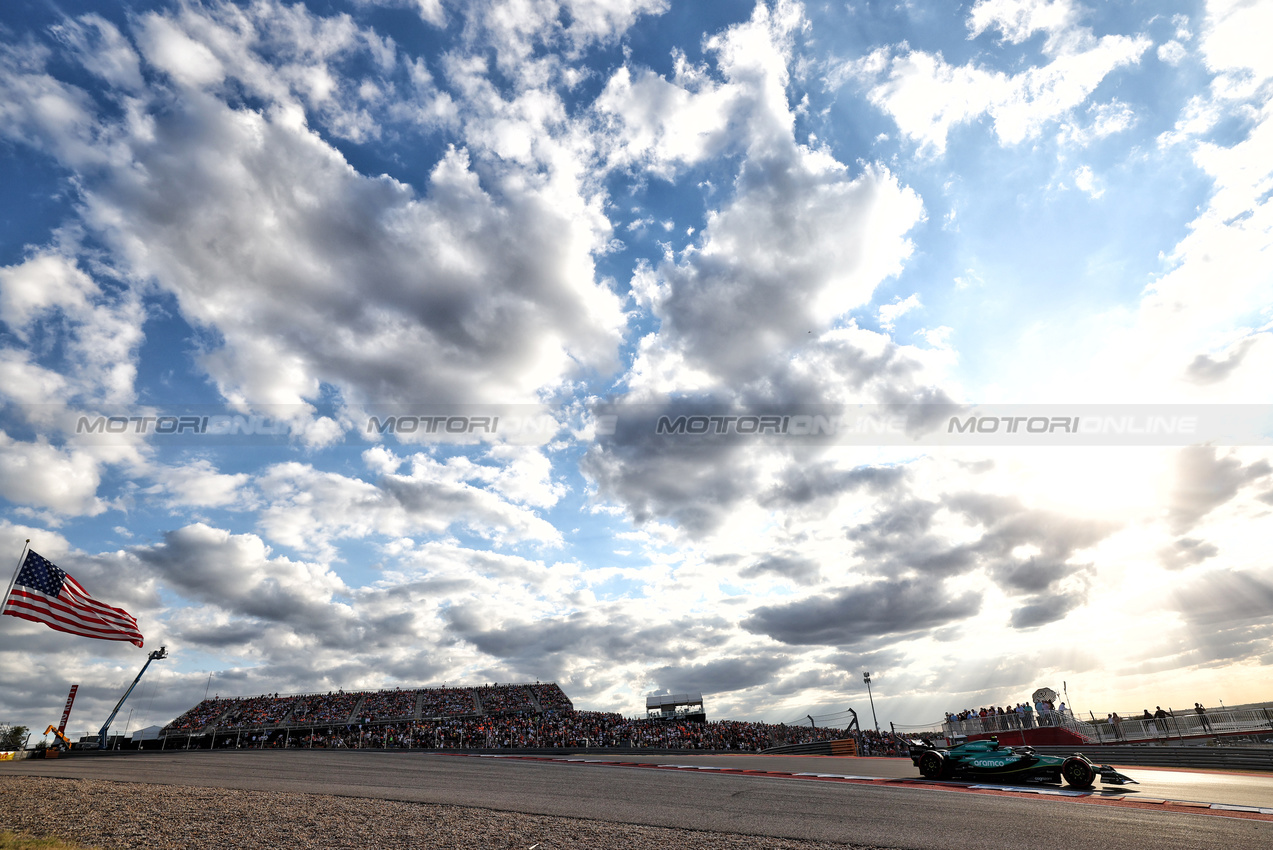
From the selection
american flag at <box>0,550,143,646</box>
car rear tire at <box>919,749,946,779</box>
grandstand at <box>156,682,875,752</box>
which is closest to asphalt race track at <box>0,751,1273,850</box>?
car rear tire at <box>919,749,946,779</box>

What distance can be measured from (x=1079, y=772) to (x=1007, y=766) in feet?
5.32

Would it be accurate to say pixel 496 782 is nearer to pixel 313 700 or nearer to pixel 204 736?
pixel 204 736

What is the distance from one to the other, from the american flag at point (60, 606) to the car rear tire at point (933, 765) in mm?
29455

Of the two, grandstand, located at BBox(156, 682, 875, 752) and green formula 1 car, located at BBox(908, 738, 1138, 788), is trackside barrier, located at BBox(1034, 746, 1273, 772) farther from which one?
grandstand, located at BBox(156, 682, 875, 752)

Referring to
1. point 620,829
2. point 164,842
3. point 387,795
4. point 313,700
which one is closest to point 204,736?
point 313,700

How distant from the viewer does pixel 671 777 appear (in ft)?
61.3

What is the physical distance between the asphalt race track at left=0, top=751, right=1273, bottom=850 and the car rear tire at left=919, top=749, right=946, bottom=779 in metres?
1.14

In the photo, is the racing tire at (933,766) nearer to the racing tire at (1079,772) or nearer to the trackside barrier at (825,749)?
the racing tire at (1079,772)

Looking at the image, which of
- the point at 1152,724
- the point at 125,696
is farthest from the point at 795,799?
the point at 125,696

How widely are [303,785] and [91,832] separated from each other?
21.4ft

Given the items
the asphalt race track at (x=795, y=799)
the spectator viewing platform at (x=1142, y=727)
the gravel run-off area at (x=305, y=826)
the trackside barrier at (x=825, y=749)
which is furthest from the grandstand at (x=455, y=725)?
the gravel run-off area at (x=305, y=826)

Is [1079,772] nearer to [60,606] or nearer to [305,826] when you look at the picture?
[305,826]

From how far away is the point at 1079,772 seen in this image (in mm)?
15039

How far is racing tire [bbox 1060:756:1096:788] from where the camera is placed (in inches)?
588
